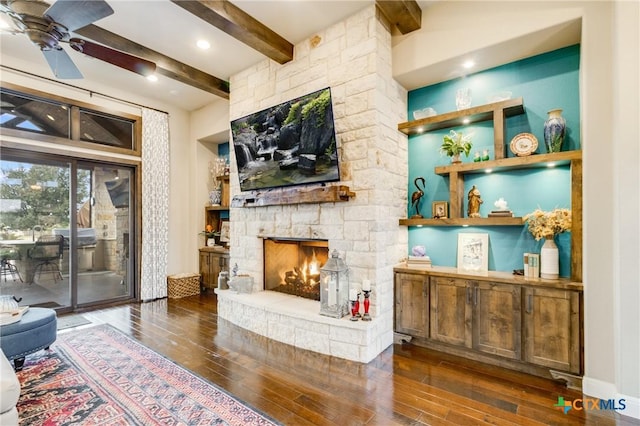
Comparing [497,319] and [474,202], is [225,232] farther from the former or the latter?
[497,319]

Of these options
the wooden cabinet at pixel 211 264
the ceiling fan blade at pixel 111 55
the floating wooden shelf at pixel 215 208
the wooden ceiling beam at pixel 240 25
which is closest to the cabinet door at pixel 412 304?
the wooden ceiling beam at pixel 240 25

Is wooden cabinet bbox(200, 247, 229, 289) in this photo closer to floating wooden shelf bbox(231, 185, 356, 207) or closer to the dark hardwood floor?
floating wooden shelf bbox(231, 185, 356, 207)

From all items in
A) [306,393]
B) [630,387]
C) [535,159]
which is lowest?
[306,393]

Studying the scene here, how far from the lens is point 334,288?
320 cm

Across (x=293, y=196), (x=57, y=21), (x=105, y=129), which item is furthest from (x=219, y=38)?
(x=105, y=129)

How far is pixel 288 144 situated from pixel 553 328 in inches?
126

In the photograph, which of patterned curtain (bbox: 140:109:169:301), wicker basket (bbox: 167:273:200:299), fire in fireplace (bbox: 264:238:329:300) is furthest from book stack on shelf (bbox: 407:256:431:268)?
patterned curtain (bbox: 140:109:169:301)

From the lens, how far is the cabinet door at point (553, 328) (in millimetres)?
2506

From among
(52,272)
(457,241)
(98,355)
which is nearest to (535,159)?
(457,241)

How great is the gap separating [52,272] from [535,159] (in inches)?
253

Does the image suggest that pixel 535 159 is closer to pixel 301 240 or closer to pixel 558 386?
pixel 558 386

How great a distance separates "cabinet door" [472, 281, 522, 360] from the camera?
276 cm

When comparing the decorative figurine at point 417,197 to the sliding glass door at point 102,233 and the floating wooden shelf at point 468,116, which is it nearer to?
the floating wooden shelf at point 468,116

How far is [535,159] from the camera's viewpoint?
282cm
